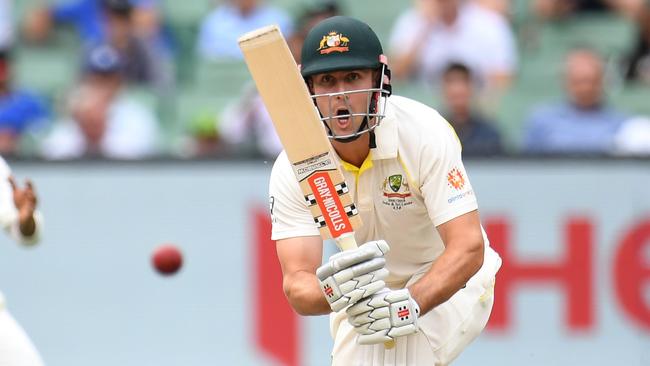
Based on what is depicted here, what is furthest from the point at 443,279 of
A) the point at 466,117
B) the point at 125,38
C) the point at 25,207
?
the point at 125,38

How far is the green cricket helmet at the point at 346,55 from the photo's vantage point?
4.23 meters

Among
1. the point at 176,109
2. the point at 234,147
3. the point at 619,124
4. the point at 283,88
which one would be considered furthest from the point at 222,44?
the point at 283,88

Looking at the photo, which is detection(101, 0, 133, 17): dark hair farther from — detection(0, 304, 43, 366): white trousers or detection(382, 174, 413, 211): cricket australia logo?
detection(382, 174, 413, 211): cricket australia logo

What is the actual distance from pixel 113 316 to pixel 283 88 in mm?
3465

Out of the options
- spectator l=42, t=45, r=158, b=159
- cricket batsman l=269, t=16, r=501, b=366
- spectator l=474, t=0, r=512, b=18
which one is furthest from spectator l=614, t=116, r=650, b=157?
cricket batsman l=269, t=16, r=501, b=366

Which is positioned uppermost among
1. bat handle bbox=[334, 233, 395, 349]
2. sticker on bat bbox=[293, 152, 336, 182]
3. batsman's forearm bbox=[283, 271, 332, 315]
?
sticker on bat bbox=[293, 152, 336, 182]

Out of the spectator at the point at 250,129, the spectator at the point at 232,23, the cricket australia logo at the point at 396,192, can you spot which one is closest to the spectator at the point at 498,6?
the spectator at the point at 232,23

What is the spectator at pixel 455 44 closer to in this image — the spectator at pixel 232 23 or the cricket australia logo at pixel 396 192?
the spectator at pixel 232 23

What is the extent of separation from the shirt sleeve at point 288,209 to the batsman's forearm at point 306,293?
164 millimetres

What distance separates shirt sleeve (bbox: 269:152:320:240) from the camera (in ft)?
14.6

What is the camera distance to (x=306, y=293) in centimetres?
424

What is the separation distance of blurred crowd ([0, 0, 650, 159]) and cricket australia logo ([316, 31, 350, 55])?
305 cm

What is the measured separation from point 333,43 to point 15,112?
4201 millimetres

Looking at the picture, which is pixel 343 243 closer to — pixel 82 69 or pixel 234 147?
pixel 234 147
